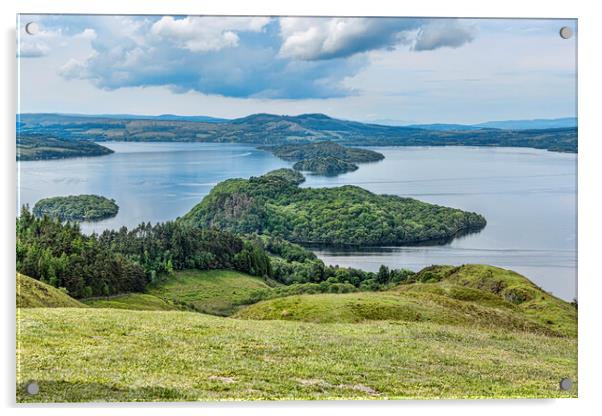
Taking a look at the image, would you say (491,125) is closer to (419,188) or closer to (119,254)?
(419,188)

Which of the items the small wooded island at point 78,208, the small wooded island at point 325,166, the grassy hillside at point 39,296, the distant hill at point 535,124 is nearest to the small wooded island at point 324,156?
the small wooded island at point 325,166

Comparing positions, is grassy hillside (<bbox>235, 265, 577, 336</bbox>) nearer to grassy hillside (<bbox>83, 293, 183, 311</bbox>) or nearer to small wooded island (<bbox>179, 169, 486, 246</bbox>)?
small wooded island (<bbox>179, 169, 486, 246</bbox>)

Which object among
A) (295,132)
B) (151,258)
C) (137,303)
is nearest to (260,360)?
(137,303)

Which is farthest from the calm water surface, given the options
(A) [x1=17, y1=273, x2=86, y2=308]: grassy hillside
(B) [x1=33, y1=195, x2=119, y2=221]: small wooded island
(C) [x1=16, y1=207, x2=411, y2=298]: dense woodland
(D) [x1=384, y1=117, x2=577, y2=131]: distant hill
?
(A) [x1=17, y1=273, x2=86, y2=308]: grassy hillside

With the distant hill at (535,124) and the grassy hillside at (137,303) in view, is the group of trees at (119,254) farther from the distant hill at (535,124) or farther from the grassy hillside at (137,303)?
the distant hill at (535,124)

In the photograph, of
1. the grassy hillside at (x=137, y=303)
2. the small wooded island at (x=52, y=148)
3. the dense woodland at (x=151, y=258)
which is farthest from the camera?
the grassy hillside at (x=137, y=303)
